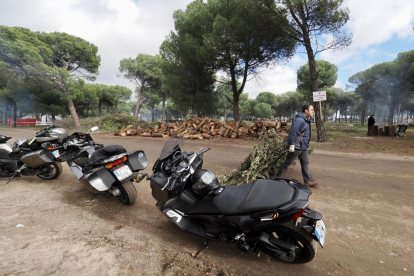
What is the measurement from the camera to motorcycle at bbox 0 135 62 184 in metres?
4.48

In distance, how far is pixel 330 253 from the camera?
2.29 m

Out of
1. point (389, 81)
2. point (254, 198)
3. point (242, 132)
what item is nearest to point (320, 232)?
point (254, 198)

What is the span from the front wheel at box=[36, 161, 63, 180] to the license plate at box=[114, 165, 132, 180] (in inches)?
96.1

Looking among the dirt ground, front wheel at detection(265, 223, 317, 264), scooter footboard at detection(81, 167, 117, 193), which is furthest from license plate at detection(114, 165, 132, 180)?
front wheel at detection(265, 223, 317, 264)

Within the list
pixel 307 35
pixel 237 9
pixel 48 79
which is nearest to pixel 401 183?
pixel 307 35

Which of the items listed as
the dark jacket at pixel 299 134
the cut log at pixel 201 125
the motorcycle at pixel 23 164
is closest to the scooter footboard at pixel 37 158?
the motorcycle at pixel 23 164

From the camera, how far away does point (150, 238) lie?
8.34 feet

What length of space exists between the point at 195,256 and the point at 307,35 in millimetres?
13183

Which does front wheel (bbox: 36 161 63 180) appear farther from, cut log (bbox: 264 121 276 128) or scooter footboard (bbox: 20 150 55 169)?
cut log (bbox: 264 121 276 128)

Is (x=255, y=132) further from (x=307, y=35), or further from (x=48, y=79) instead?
(x=48, y=79)

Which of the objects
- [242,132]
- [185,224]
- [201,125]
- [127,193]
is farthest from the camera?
[201,125]

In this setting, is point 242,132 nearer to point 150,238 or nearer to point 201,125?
point 201,125

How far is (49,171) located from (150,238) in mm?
3705

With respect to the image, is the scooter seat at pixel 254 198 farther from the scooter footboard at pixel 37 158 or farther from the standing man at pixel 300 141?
the scooter footboard at pixel 37 158
